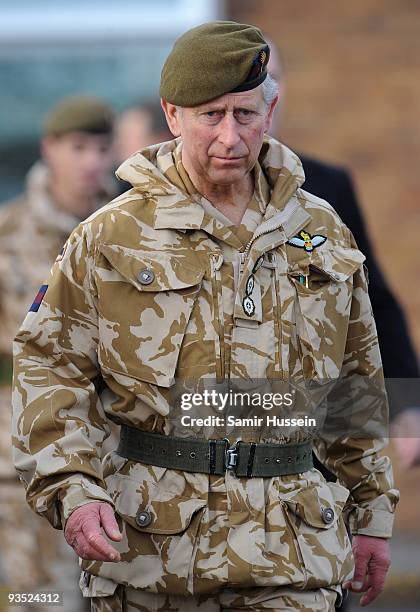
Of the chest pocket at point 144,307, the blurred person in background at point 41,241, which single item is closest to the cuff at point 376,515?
the chest pocket at point 144,307

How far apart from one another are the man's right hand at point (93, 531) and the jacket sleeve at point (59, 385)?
0.10 metres

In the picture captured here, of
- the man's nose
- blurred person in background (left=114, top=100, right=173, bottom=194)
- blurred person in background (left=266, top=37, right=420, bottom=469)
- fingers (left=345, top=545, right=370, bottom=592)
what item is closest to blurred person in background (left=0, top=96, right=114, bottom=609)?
blurred person in background (left=114, top=100, right=173, bottom=194)

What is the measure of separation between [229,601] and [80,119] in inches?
182

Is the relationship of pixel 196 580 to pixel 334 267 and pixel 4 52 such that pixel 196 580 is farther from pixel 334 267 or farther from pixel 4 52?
pixel 4 52

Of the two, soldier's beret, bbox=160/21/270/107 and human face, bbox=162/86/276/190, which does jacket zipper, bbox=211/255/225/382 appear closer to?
human face, bbox=162/86/276/190

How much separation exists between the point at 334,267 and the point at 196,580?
892mm

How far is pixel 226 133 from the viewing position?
4250mm

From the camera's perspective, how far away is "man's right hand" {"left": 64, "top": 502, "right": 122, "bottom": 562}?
4.05m

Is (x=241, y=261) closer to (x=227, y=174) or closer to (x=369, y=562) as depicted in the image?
(x=227, y=174)

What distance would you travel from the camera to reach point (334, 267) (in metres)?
4.46

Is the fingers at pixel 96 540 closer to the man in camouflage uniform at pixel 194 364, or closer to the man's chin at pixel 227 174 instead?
the man in camouflage uniform at pixel 194 364

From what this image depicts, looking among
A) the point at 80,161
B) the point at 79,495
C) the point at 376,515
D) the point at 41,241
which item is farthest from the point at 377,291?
the point at 80,161

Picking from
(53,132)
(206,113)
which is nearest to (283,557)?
(206,113)

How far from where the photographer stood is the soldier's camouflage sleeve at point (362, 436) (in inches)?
182
